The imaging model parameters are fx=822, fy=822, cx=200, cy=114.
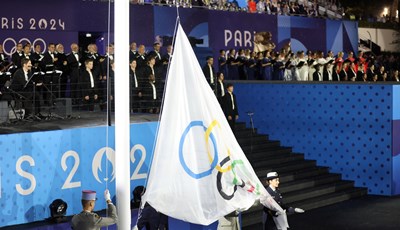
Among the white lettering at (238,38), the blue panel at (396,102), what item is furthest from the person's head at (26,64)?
the white lettering at (238,38)

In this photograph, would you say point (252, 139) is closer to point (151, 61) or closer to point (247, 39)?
point (151, 61)

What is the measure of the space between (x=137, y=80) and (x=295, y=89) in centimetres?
592

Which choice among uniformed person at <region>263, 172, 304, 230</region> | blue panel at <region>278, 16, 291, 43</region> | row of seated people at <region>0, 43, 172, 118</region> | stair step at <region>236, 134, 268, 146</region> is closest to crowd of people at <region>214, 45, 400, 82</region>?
blue panel at <region>278, 16, 291, 43</region>

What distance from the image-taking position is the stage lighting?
13195 mm

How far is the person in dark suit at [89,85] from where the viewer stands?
56.4 feet

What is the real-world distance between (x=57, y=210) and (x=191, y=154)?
4351mm

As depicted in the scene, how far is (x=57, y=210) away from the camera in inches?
521

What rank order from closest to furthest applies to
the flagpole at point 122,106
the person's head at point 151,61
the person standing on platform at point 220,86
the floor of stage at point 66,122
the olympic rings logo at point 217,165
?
the flagpole at point 122,106, the olympic rings logo at point 217,165, the floor of stage at point 66,122, the person's head at point 151,61, the person standing on platform at point 220,86

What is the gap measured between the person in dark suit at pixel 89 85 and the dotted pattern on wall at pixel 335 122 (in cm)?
568

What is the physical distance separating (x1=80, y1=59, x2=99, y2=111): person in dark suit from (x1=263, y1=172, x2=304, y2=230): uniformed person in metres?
5.97

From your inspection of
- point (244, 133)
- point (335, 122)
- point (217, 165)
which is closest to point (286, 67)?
point (335, 122)

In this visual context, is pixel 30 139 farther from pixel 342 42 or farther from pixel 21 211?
pixel 342 42

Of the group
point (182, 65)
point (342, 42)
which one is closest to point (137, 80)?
point (182, 65)

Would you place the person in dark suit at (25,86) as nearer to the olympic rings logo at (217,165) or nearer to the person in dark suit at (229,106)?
the person in dark suit at (229,106)
